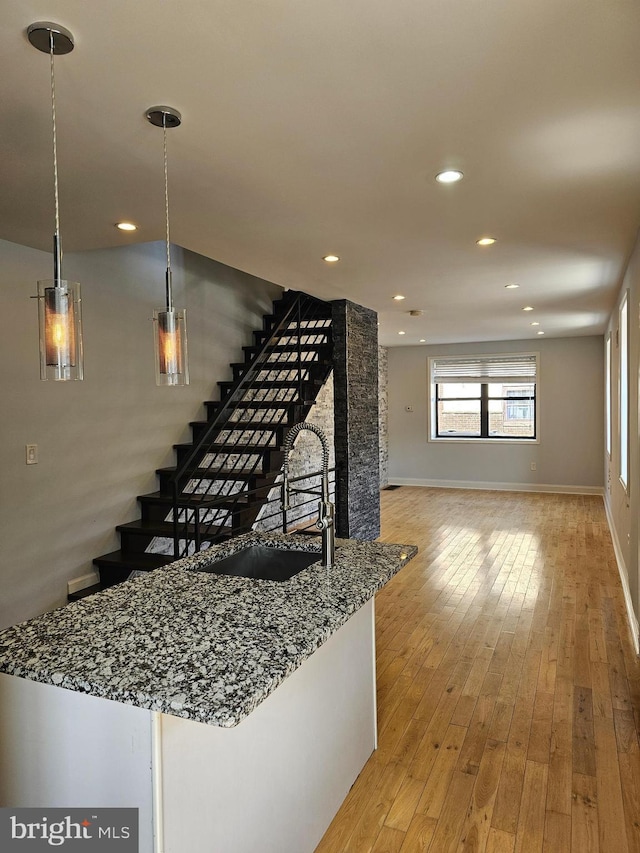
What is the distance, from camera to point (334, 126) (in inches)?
81.0

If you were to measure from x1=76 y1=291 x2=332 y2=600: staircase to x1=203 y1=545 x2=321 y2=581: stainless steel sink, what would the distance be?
1.36 metres

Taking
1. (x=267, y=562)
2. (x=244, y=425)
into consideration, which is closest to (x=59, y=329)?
(x=267, y=562)

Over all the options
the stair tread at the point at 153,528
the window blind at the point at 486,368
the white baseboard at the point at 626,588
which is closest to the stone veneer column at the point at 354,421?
the stair tread at the point at 153,528

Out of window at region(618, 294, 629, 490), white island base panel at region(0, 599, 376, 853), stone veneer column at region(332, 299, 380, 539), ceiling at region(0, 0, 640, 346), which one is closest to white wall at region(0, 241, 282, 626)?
ceiling at region(0, 0, 640, 346)

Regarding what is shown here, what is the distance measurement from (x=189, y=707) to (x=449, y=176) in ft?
7.56

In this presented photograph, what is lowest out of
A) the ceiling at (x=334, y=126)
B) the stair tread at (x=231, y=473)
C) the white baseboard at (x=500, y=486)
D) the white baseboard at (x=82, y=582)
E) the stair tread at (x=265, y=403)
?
the white baseboard at (x=500, y=486)

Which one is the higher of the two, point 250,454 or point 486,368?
point 486,368

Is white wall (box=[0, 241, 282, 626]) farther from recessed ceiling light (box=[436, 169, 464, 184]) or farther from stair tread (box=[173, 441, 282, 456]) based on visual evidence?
recessed ceiling light (box=[436, 169, 464, 184])

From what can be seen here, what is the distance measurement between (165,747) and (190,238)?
2.81 metres

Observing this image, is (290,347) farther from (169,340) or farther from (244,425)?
(169,340)

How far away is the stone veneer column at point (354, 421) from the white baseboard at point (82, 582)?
218cm

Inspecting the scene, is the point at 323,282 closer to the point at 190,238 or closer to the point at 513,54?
the point at 190,238

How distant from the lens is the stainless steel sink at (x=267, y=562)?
2406 mm

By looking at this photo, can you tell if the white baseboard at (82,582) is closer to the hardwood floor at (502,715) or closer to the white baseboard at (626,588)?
the hardwood floor at (502,715)
